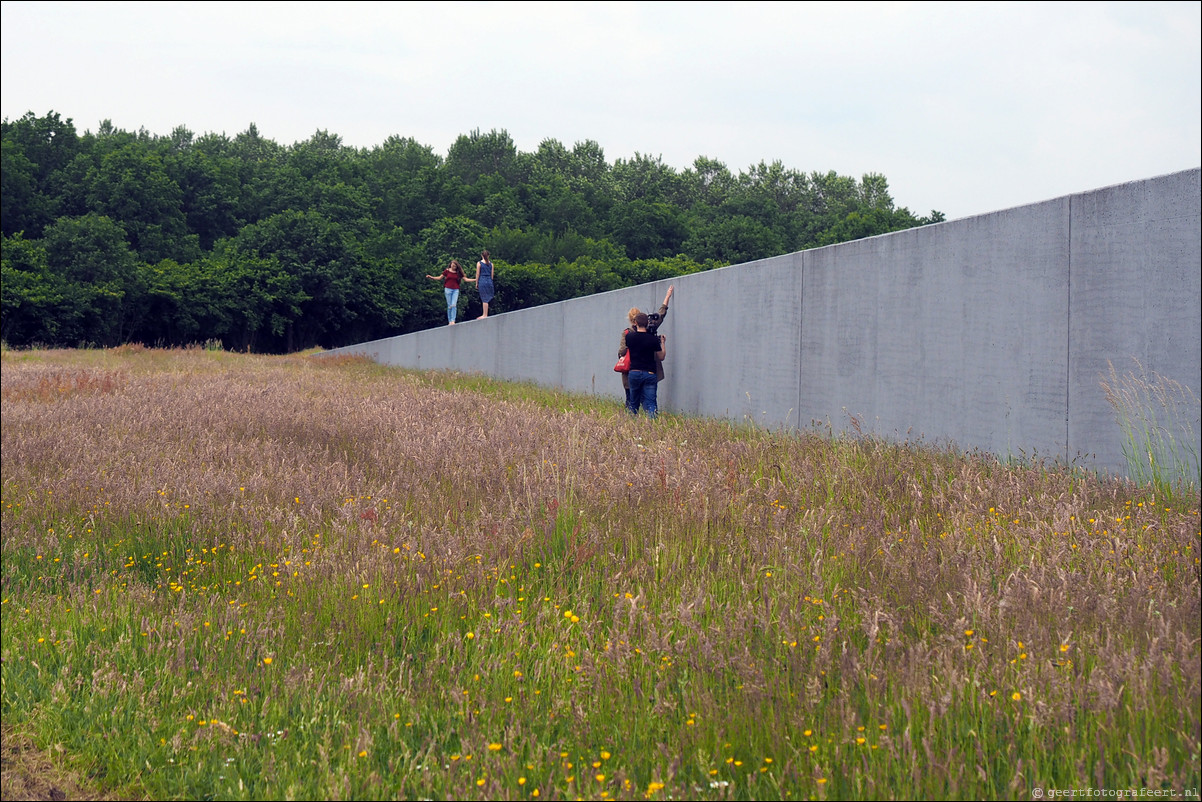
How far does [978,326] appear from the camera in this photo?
763cm

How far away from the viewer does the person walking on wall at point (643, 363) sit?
482 inches

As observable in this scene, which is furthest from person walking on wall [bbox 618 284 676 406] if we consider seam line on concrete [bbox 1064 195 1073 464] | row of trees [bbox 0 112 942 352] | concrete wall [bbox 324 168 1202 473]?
row of trees [bbox 0 112 942 352]

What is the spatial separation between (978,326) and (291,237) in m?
60.6

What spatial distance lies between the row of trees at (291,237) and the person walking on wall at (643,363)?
4305 centimetres

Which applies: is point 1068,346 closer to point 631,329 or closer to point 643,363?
point 643,363

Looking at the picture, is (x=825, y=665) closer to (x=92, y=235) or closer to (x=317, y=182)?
(x=92, y=235)

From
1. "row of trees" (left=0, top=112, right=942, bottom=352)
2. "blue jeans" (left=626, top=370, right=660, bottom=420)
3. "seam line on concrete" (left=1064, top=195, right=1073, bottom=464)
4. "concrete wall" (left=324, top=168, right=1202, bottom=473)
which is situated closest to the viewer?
"concrete wall" (left=324, top=168, right=1202, bottom=473)

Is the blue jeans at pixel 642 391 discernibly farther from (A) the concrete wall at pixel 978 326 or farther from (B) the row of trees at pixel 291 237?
(B) the row of trees at pixel 291 237

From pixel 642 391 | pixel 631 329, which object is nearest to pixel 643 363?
pixel 642 391

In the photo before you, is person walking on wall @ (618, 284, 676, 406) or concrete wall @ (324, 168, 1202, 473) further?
person walking on wall @ (618, 284, 676, 406)

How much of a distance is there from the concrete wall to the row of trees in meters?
45.0

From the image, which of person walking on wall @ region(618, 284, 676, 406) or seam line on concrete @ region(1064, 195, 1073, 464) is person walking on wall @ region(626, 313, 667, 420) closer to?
person walking on wall @ region(618, 284, 676, 406)

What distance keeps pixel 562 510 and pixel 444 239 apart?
230ft

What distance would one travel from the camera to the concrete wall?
19.7ft
